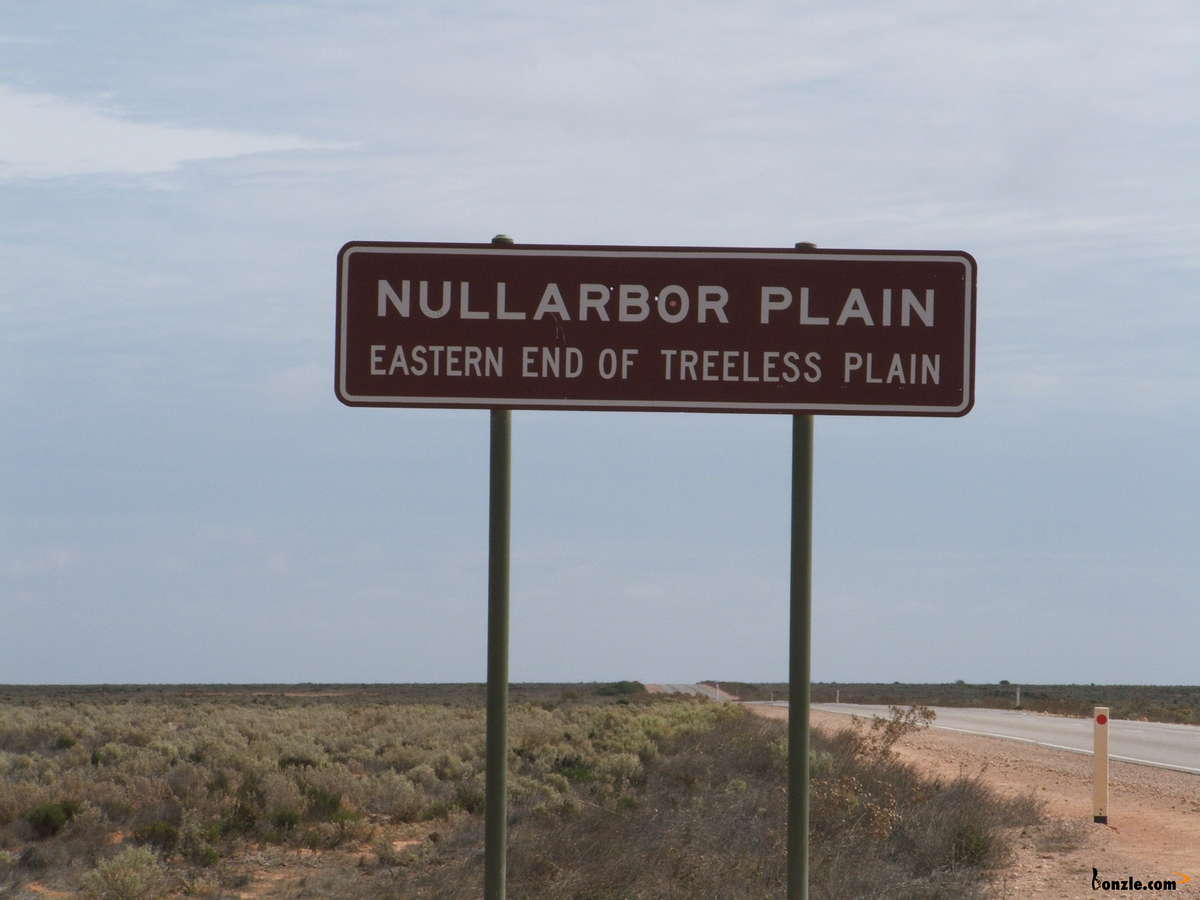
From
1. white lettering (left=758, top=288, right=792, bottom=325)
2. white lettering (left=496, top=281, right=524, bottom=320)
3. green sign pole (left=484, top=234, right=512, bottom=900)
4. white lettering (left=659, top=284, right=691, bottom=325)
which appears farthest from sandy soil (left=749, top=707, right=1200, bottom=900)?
white lettering (left=496, top=281, right=524, bottom=320)

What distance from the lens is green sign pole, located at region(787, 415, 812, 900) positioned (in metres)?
5.27

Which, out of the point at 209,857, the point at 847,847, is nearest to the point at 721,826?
the point at 847,847

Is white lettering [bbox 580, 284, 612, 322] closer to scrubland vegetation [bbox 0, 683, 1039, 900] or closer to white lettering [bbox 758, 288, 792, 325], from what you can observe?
white lettering [bbox 758, 288, 792, 325]

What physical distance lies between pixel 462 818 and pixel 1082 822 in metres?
7.66

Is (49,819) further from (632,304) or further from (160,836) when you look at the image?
(632,304)

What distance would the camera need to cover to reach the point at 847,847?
1002 cm

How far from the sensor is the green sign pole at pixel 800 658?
5266 millimetres

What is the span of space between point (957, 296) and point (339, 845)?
11895 millimetres

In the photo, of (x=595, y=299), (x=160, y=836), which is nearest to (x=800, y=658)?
(x=595, y=299)

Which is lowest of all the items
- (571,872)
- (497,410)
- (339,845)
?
(339,845)

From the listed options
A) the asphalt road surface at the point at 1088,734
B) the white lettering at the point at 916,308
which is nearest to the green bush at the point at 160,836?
the white lettering at the point at 916,308

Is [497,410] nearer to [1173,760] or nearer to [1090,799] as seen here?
[1090,799]

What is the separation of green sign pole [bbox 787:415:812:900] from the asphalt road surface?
15577 mm

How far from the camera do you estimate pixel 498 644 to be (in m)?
5.38
